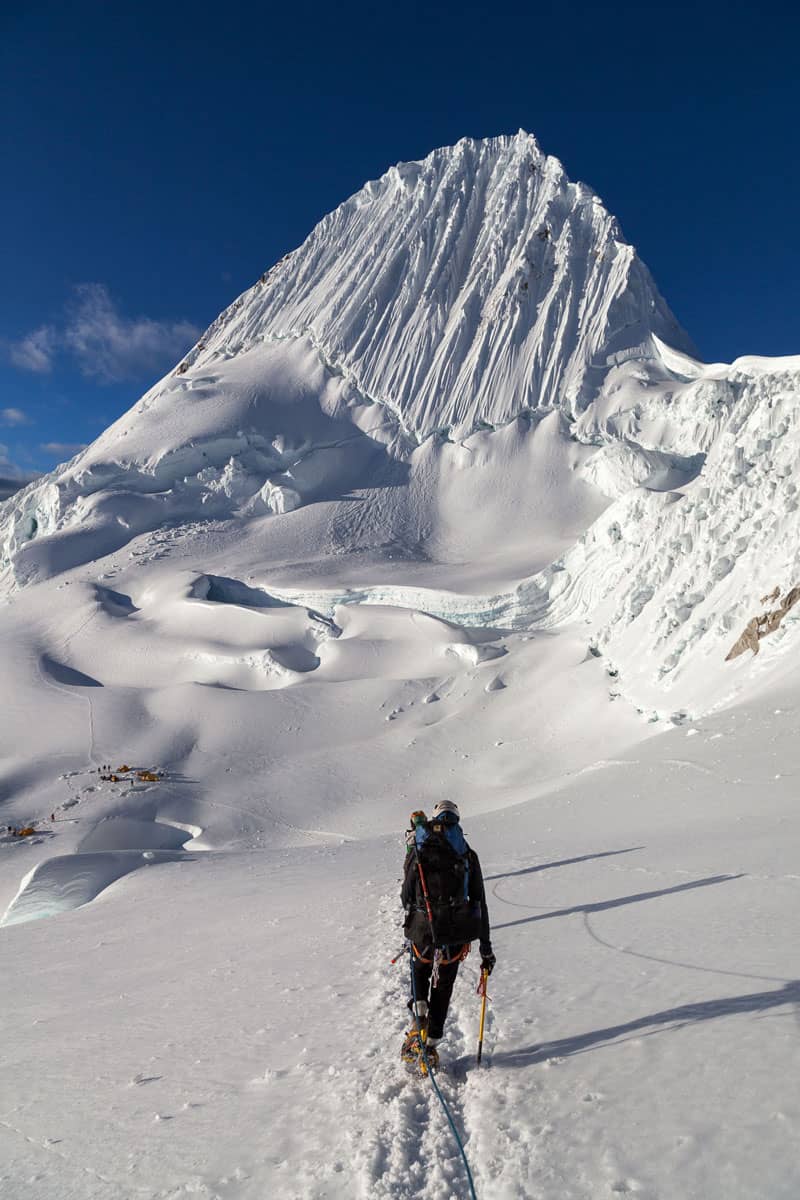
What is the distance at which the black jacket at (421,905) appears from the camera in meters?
3.82

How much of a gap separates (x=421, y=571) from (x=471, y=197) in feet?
156

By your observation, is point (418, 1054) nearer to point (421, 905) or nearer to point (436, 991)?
point (436, 991)

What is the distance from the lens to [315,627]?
3606cm

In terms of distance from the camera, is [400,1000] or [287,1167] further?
[400,1000]

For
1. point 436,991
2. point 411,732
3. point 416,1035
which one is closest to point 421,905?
point 436,991

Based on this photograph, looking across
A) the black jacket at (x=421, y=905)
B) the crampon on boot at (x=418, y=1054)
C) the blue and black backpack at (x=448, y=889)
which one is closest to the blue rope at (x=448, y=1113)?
the crampon on boot at (x=418, y=1054)

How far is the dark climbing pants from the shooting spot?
375cm

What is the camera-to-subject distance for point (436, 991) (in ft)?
12.4

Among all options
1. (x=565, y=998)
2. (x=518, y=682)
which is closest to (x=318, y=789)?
(x=518, y=682)

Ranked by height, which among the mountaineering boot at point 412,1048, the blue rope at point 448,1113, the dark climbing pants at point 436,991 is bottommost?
the blue rope at point 448,1113

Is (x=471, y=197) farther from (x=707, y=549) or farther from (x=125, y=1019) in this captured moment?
(x=125, y=1019)

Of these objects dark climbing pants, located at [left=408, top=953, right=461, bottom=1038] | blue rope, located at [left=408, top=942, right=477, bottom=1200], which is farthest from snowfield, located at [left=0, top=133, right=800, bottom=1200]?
dark climbing pants, located at [left=408, top=953, right=461, bottom=1038]

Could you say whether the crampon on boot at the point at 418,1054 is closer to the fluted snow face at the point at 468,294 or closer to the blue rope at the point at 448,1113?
the blue rope at the point at 448,1113

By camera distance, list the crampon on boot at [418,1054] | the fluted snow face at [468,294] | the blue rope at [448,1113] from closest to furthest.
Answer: the blue rope at [448,1113], the crampon on boot at [418,1054], the fluted snow face at [468,294]
